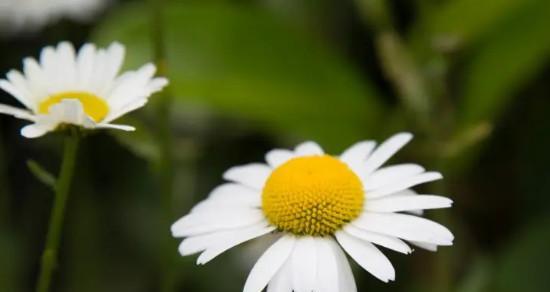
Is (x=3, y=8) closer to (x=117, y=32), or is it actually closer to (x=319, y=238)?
(x=117, y=32)

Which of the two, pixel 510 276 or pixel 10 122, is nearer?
pixel 510 276

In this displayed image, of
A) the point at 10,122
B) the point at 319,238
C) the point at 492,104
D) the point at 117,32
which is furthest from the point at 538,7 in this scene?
the point at 10,122

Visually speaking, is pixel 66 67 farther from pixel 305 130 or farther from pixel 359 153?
pixel 305 130

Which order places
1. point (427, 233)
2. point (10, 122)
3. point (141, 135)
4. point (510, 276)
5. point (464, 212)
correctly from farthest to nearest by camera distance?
point (10, 122) < point (464, 212) < point (510, 276) < point (141, 135) < point (427, 233)

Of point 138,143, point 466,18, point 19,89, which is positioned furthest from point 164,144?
point 466,18

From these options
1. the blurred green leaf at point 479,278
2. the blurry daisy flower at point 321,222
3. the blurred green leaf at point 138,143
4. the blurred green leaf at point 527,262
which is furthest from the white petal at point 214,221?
the blurred green leaf at point 527,262
